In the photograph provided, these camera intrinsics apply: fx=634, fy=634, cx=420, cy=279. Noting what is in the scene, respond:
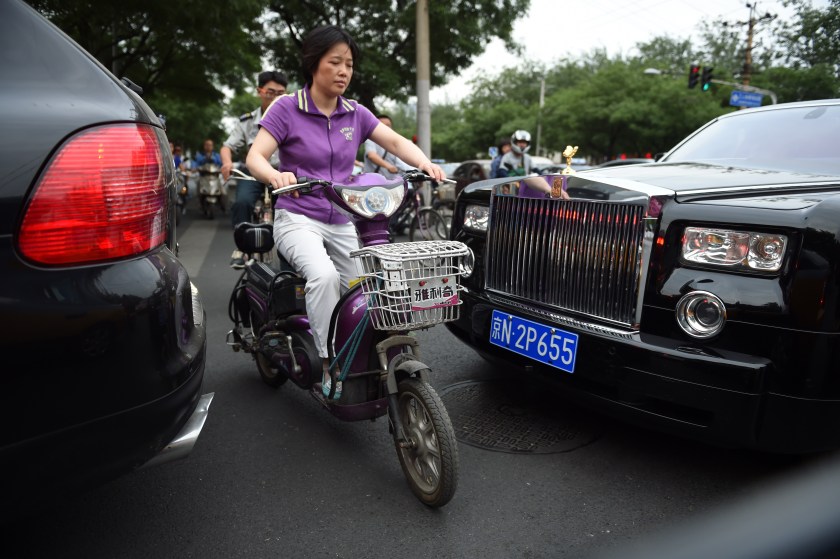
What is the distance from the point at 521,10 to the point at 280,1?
7253 millimetres

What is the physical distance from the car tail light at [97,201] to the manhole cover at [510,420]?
188cm

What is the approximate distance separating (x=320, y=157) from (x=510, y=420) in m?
1.63

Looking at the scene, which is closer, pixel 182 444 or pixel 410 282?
pixel 182 444

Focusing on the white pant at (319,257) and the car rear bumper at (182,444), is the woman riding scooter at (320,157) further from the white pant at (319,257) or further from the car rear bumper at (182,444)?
the car rear bumper at (182,444)

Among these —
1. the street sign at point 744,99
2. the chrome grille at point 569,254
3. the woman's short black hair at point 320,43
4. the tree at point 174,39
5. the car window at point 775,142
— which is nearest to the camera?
the chrome grille at point 569,254

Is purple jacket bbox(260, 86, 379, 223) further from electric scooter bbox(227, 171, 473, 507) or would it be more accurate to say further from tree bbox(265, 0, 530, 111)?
tree bbox(265, 0, 530, 111)

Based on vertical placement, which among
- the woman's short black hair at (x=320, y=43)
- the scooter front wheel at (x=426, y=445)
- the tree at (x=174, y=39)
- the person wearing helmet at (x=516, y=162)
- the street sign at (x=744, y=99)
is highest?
the tree at (x=174, y=39)

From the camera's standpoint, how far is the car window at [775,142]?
10.8 feet

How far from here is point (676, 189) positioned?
104 inches

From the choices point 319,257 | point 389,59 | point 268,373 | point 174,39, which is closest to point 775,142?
point 319,257

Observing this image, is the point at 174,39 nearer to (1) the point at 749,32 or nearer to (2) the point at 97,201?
(2) the point at 97,201

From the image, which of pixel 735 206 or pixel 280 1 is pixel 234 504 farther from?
pixel 280 1

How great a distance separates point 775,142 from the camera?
362cm

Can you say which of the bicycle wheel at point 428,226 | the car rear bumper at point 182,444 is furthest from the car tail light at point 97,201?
the bicycle wheel at point 428,226
